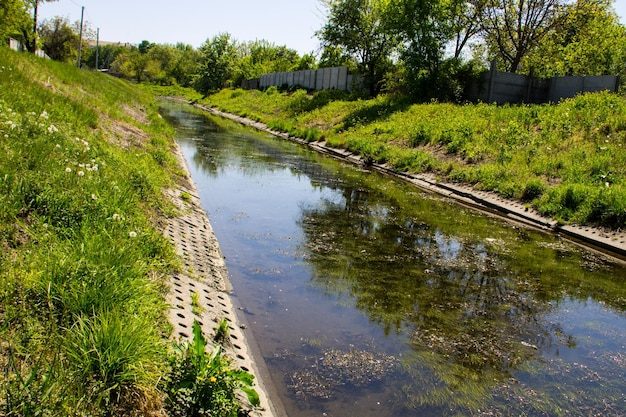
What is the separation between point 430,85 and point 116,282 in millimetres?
27428

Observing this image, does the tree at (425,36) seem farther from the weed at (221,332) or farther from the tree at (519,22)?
the weed at (221,332)

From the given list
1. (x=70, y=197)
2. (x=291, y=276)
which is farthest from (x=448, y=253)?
(x=70, y=197)

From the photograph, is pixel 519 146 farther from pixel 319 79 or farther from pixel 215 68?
pixel 215 68

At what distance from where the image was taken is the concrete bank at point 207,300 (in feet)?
14.2

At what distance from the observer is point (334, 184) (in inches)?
596

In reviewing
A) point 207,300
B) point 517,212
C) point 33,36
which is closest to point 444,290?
point 207,300

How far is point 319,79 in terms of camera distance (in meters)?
44.5

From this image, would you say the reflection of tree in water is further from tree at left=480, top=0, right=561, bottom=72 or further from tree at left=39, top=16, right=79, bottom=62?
tree at left=39, top=16, right=79, bottom=62

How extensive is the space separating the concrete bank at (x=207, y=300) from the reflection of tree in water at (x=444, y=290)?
4.28 feet

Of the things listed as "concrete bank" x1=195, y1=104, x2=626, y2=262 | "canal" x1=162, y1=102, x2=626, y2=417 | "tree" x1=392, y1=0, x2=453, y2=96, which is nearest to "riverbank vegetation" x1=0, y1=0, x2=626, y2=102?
"tree" x1=392, y1=0, x2=453, y2=96

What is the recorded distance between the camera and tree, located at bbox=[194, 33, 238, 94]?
72500 millimetres

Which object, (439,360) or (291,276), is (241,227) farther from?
(439,360)

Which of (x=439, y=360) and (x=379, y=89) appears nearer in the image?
(x=439, y=360)

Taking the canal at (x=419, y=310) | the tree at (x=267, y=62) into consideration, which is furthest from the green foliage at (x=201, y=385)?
the tree at (x=267, y=62)
